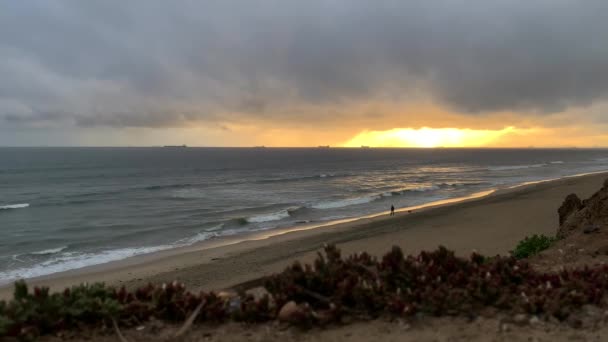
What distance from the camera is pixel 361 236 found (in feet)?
71.8

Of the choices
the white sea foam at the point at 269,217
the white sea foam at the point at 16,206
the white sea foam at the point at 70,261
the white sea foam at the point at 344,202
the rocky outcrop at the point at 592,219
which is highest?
the rocky outcrop at the point at 592,219

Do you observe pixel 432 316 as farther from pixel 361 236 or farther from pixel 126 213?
pixel 126 213

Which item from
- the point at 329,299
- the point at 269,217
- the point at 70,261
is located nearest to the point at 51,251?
the point at 70,261

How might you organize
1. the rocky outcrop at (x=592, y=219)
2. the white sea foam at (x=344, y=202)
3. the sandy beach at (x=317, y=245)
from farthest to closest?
the white sea foam at (x=344, y=202)
the sandy beach at (x=317, y=245)
the rocky outcrop at (x=592, y=219)

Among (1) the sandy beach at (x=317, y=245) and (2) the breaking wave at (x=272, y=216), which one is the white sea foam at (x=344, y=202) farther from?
(1) the sandy beach at (x=317, y=245)

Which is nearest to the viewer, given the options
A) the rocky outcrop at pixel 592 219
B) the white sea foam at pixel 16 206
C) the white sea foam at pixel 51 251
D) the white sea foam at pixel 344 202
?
the rocky outcrop at pixel 592 219

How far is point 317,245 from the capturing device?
789 inches

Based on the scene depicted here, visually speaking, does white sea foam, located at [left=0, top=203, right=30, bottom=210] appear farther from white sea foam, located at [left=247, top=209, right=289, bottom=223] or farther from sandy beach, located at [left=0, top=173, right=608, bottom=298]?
sandy beach, located at [left=0, top=173, right=608, bottom=298]

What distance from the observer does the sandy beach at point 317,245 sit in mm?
15742

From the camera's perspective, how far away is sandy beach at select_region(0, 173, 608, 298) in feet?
51.6

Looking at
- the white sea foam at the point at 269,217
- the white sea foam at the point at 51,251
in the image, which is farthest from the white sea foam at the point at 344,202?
the white sea foam at the point at 51,251

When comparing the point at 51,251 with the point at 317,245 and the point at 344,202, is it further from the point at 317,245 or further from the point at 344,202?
the point at 344,202

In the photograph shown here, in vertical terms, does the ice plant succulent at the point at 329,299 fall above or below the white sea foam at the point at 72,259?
above

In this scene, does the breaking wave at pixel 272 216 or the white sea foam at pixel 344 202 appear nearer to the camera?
the breaking wave at pixel 272 216
